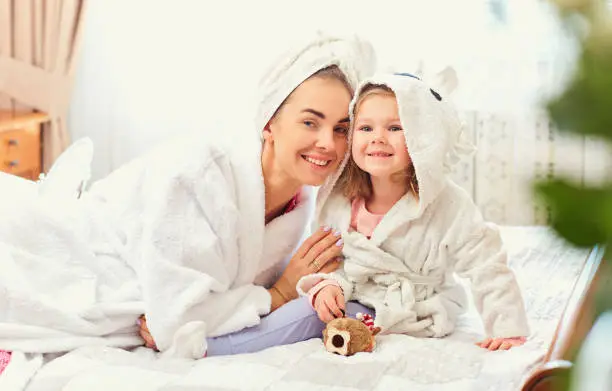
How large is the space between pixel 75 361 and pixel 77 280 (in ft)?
0.79

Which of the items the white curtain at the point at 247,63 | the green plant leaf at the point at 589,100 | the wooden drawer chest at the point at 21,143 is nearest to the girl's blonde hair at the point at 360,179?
the white curtain at the point at 247,63

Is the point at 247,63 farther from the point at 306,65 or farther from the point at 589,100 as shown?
the point at 589,100

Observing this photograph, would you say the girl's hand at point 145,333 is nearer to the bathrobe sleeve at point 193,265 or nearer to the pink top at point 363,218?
the bathrobe sleeve at point 193,265

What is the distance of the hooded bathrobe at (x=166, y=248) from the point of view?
1581mm

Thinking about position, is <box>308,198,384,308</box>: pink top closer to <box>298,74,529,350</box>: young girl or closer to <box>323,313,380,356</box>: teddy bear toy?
<box>298,74,529,350</box>: young girl

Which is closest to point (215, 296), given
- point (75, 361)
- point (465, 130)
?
point (75, 361)

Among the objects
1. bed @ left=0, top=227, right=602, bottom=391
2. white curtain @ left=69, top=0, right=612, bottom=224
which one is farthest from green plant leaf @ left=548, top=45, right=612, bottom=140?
white curtain @ left=69, top=0, right=612, bottom=224

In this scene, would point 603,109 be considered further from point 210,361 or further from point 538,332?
point 538,332

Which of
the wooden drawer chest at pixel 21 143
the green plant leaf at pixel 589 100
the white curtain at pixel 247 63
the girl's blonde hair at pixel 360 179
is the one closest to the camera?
the green plant leaf at pixel 589 100

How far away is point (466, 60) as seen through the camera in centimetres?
324

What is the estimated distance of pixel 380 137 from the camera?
164cm

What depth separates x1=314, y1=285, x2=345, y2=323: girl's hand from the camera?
1607mm

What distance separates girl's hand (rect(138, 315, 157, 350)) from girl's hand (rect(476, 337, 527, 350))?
0.62 meters

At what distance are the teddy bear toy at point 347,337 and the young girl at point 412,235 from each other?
0.14 feet
